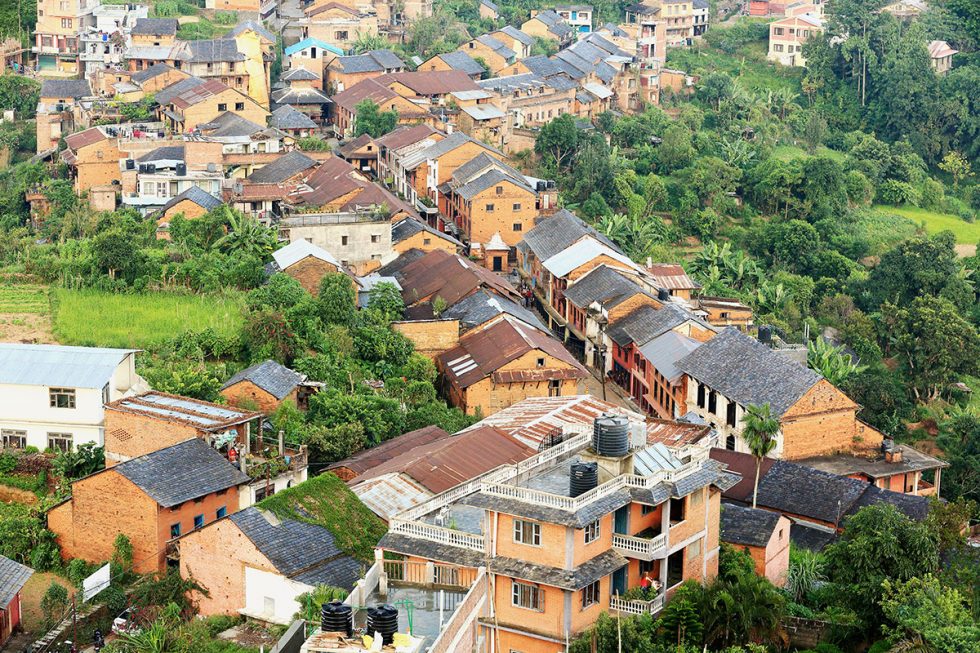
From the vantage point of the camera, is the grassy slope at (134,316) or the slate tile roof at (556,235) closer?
the grassy slope at (134,316)

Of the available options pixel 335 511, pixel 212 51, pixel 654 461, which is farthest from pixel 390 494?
pixel 212 51

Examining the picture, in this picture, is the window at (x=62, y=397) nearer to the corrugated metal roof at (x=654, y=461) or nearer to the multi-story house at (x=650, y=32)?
the corrugated metal roof at (x=654, y=461)

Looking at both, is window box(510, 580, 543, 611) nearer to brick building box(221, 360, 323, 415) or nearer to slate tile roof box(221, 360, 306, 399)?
brick building box(221, 360, 323, 415)

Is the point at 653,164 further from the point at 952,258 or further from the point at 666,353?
the point at 666,353

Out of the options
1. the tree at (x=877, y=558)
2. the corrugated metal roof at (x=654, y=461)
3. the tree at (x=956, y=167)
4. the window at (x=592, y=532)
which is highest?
the corrugated metal roof at (x=654, y=461)

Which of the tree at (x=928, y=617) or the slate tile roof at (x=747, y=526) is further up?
the tree at (x=928, y=617)

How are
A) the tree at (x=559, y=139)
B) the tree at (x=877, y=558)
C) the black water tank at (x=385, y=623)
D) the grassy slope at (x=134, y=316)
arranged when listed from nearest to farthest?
the black water tank at (x=385, y=623), the tree at (x=877, y=558), the grassy slope at (x=134, y=316), the tree at (x=559, y=139)

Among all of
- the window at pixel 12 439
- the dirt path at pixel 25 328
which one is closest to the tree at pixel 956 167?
the dirt path at pixel 25 328

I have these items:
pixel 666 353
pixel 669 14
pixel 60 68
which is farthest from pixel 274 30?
pixel 666 353
